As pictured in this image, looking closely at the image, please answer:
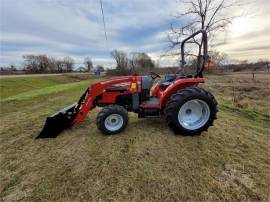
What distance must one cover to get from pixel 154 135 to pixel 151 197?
1.58 metres

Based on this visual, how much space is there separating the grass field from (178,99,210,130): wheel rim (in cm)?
28

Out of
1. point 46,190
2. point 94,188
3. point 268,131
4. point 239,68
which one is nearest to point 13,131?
point 46,190

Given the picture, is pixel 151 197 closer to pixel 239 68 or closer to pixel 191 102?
pixel 191 102

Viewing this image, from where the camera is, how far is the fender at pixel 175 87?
3443 millimetres

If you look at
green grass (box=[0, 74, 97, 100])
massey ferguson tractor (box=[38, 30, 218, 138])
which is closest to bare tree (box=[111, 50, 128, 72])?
green grass (box=[0, 74, 97, 100])

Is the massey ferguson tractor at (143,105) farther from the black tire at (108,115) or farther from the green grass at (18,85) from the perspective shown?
the green grass at (18,85)

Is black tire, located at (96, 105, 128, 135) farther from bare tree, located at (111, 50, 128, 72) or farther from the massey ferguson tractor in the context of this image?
bare tree, located at (111, 50, 128, 72)

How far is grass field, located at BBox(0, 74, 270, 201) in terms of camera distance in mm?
2004

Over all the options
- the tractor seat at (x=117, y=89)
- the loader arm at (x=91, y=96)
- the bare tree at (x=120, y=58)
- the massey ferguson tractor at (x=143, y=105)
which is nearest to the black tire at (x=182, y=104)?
the massey ferguson tractor at (x=143, y=105)

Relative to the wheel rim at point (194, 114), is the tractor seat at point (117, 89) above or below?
above

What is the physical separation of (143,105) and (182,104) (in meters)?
0.82

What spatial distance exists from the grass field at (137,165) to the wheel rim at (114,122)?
0.19 m

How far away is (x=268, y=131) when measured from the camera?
13.1ft

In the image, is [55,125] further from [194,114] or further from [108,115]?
[194,114]
